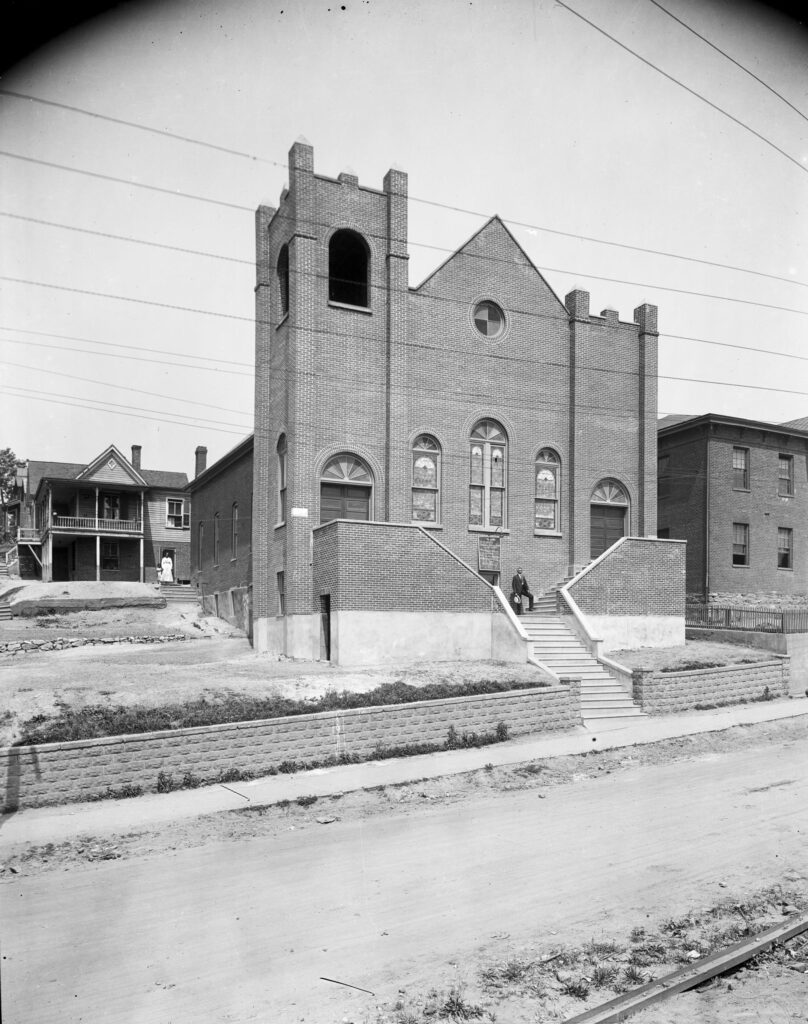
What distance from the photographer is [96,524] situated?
4438 cm

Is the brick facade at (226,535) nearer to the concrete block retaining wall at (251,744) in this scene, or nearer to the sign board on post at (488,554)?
the sign board on post at (488,554)

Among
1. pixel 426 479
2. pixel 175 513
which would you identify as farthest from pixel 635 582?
pixel 175 513

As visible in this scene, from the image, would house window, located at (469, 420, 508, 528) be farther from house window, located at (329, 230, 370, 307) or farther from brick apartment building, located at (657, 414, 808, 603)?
brick apartment building, located at (657, 414, 808, 603)

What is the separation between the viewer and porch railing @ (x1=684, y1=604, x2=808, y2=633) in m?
24.7

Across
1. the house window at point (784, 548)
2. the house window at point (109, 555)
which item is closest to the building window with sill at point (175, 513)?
the house window at point (109, 555)

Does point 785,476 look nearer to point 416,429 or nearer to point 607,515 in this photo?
point 607,515


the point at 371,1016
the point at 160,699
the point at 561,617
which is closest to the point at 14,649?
the point at 160,699

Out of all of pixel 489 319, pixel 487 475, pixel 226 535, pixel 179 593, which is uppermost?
pixel 489 319

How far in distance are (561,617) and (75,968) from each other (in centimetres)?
1833

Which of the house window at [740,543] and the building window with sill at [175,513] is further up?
the building window with sill at [175,513]

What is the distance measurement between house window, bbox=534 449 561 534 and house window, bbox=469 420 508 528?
50.2 inches

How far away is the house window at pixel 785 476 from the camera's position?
36500 millimetres

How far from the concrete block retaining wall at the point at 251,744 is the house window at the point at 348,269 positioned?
44.3 ft

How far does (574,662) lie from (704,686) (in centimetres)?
301
